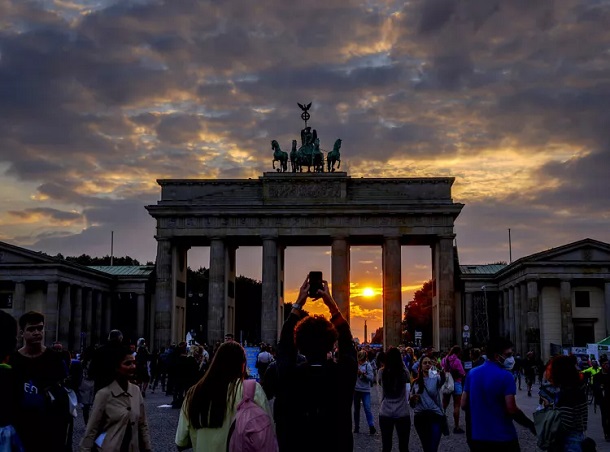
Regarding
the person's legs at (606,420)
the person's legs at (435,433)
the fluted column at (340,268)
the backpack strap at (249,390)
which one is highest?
the fluted column at (340,268)

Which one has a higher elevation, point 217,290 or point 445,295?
point 217,290

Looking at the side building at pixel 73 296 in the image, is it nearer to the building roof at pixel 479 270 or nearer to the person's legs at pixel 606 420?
the building roof at pixel 479 270

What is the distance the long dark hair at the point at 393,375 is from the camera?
47.2 ft

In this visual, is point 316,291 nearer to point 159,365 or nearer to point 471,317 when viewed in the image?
point 159,365

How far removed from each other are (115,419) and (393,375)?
662 centimetres

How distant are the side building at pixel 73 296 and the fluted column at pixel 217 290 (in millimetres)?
7925

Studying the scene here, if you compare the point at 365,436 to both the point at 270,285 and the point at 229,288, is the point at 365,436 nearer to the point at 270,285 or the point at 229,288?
the point at 270,285

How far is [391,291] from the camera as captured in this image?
78.1 meters

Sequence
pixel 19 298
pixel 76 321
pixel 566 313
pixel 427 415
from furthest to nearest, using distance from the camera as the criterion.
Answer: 1. pixel 76 321
2. pixel 19 298
3. pixel 566 313
4. pixel 427 415

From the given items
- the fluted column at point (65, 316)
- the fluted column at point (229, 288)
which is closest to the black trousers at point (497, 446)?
the fluted column at point (65, 316)

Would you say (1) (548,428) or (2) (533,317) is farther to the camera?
(2) (533,317)

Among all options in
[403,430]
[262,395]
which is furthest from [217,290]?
[262,395]

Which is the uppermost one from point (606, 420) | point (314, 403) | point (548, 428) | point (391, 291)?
point (391, 291)

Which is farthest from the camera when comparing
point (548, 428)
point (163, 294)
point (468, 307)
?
point (468, 307)
